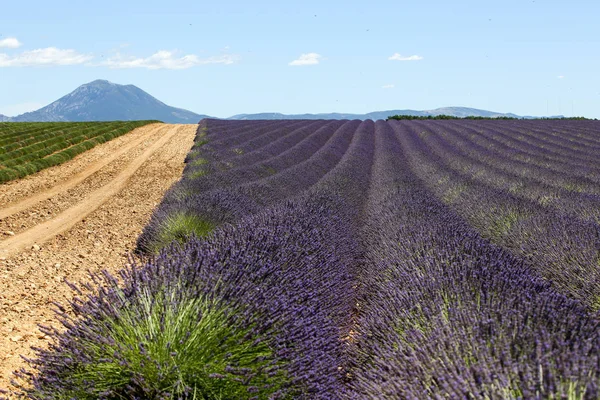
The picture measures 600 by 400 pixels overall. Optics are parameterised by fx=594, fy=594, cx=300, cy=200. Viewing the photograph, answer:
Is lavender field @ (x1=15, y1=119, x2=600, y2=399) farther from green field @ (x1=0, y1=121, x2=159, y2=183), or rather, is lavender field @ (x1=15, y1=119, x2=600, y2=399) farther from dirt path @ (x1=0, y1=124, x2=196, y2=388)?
green field @ (x1=0, y1=121, x2=159, y2=183)

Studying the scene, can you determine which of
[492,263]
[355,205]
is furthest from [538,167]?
[492,263]

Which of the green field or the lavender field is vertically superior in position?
the lavender field

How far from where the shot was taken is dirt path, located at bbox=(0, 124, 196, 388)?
14.9 feet

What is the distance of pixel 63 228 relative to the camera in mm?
8055

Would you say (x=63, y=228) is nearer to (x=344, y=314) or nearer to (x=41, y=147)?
(x=344, y=314)

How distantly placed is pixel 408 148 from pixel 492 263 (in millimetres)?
13495

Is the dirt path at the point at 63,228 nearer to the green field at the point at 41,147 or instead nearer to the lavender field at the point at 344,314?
the green field at the point at 41,147

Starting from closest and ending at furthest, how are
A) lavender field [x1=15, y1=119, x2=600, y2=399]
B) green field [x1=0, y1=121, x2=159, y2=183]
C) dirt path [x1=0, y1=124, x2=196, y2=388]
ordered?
1. lavender field [x1=15, y1=119, x2=600, y2=399]
2. dirt path [x1=0, y1=124, x2=196, y2=388]
3. green field [x1=0, y1=121, x2=159, y2=183]

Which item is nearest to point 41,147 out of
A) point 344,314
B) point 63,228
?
point 63,228

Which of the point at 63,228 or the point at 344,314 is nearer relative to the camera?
the point at 344,314

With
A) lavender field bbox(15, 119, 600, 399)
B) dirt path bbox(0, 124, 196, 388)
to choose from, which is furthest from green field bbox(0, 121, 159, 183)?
lavender field bbox(15, 119, 600, 399)

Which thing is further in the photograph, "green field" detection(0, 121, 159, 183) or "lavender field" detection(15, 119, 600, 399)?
"green field" detection(0, 121, 159, 183)

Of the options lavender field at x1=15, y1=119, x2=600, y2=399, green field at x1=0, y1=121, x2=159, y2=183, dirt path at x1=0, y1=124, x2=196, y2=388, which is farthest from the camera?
green field at x1=0, y1=121, x2=159, y2=183

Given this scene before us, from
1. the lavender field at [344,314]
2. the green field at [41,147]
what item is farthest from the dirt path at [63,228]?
the lavender field at [344,314]
